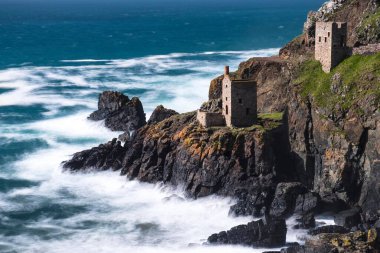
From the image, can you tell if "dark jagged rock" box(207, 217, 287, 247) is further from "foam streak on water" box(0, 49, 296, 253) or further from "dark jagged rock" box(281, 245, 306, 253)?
"dark jagged rock" box(281, 245, 306, 253)

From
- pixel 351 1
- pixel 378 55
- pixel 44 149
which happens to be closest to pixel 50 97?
pixel 44 149

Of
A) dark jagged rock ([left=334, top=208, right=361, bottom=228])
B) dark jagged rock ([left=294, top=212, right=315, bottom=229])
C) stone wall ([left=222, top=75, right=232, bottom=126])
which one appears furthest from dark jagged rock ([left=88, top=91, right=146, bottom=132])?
dark jagged rock ([left=334, top=208, right=361, bottom=228])

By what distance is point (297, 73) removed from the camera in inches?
3354

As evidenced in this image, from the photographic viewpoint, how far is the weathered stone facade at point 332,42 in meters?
80.9

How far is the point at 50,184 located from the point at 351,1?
42590 millimetres

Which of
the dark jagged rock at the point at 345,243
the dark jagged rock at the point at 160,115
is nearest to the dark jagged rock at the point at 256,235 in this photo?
the dark jagged rock at the point at 345,243

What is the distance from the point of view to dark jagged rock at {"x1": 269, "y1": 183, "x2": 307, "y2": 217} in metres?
70.0

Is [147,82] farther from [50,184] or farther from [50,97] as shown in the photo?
Result: [50,184]

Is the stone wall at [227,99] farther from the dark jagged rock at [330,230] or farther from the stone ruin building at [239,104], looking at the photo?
the dark jagged rock at [330,230]

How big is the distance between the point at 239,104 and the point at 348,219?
18.0 meters

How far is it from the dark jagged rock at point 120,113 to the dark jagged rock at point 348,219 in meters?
39.5

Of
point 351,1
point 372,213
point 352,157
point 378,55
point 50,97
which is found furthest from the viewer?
point 50,97

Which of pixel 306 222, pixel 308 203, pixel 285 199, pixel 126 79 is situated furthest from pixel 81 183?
pixel 126 79

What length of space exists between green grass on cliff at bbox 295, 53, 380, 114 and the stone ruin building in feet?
19.4
